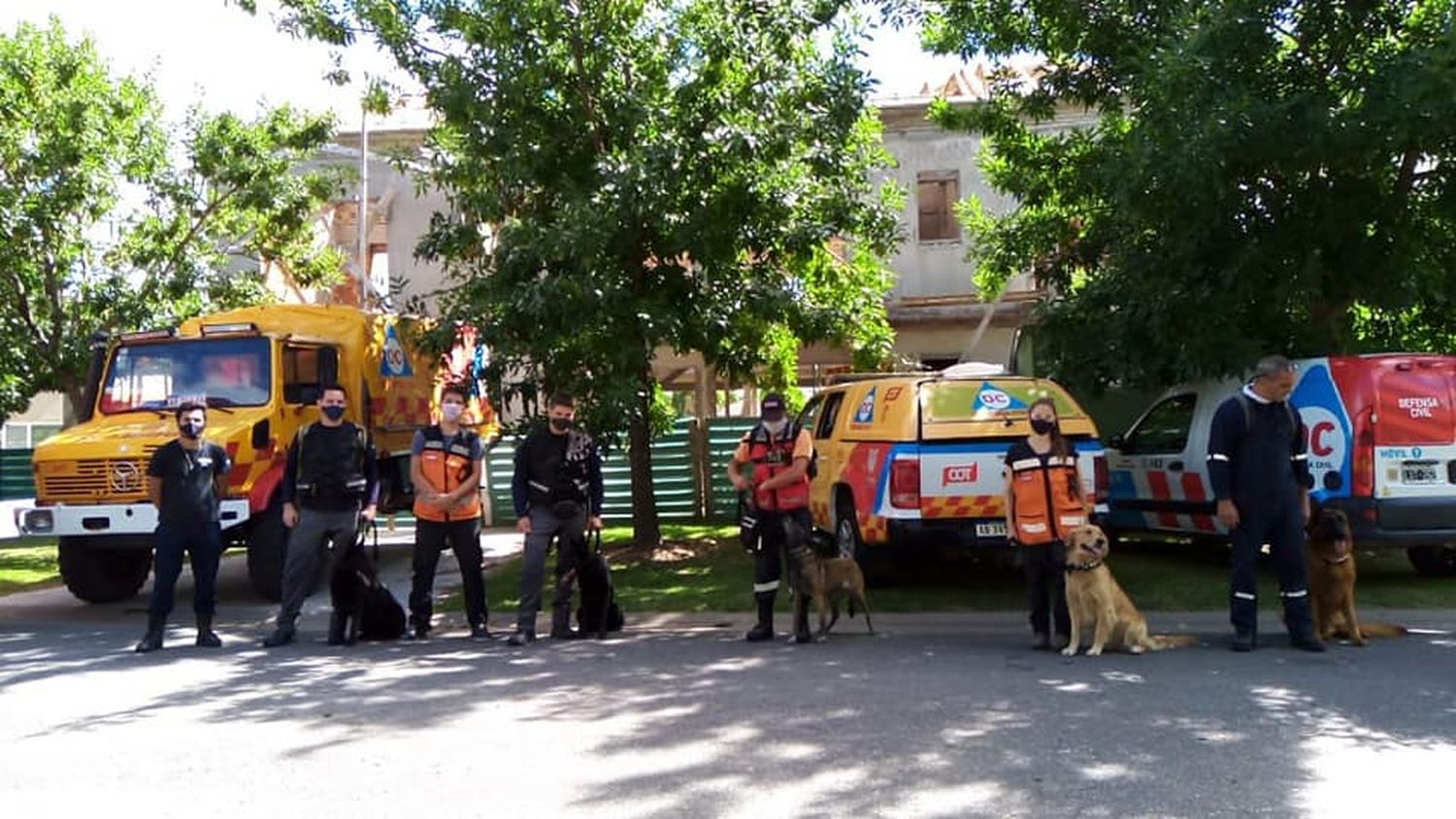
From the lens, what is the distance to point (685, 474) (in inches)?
715

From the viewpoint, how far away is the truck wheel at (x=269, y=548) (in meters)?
11.0

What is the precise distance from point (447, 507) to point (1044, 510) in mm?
4200

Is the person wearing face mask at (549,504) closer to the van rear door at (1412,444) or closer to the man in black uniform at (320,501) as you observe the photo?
the man in black uniform at (320,501)

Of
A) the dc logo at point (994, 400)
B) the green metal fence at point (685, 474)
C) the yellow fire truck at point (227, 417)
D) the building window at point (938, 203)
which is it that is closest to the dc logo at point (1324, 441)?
the dc logo at point (994, 400)

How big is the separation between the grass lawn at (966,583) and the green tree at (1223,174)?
A: 1.96 m

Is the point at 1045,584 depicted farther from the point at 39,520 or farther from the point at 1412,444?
the point at 39,520

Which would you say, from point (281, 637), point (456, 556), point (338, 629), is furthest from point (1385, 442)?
point (281, 637)

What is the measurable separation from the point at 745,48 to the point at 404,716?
769 cm

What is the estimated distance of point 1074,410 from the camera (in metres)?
10.2

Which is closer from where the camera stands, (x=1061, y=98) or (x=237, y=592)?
(x=237, y=592)

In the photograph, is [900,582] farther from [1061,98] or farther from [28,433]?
[28,433]

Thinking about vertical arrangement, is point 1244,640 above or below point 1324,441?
below

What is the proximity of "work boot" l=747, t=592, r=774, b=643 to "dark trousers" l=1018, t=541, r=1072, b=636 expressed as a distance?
179cm

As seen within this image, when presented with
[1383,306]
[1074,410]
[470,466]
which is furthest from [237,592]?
[1383,306]
